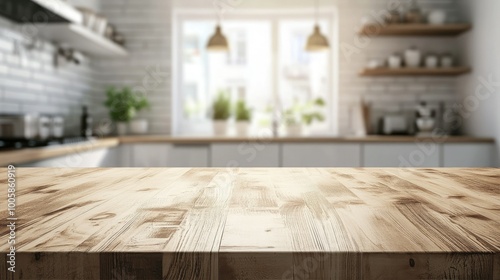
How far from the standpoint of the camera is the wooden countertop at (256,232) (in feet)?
1.82

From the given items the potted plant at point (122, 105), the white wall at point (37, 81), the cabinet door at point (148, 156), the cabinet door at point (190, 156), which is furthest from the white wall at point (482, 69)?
the white wall at point (37, 81)

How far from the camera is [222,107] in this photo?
15.1 ft

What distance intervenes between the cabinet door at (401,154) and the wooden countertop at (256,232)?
9.91ft

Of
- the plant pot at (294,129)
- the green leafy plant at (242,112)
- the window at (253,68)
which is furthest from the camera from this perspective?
the window at (253,68)

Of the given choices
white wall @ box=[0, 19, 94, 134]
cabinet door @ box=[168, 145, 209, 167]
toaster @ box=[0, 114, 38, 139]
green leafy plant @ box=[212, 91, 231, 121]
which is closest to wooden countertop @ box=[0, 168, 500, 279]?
toaster @ box=[0, 114, 38, 139]

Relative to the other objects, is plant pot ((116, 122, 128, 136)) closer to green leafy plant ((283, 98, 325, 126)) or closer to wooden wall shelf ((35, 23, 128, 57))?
wooden wall shelf ((35, 23, 128, 57))

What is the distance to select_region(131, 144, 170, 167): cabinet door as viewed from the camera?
164 inches

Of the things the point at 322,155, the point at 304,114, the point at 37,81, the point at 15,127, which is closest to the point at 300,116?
the point at 304,114

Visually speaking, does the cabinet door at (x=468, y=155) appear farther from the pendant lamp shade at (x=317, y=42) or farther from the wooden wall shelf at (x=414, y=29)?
the pendant lamp shade at (x=317, y=42)

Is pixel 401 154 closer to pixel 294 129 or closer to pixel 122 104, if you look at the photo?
pixel 294 129

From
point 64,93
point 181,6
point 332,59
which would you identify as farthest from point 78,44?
point 332,59

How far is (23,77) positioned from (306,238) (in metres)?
3.24

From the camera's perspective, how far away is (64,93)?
4125 mm

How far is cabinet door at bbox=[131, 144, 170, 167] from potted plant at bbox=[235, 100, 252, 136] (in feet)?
2.50
